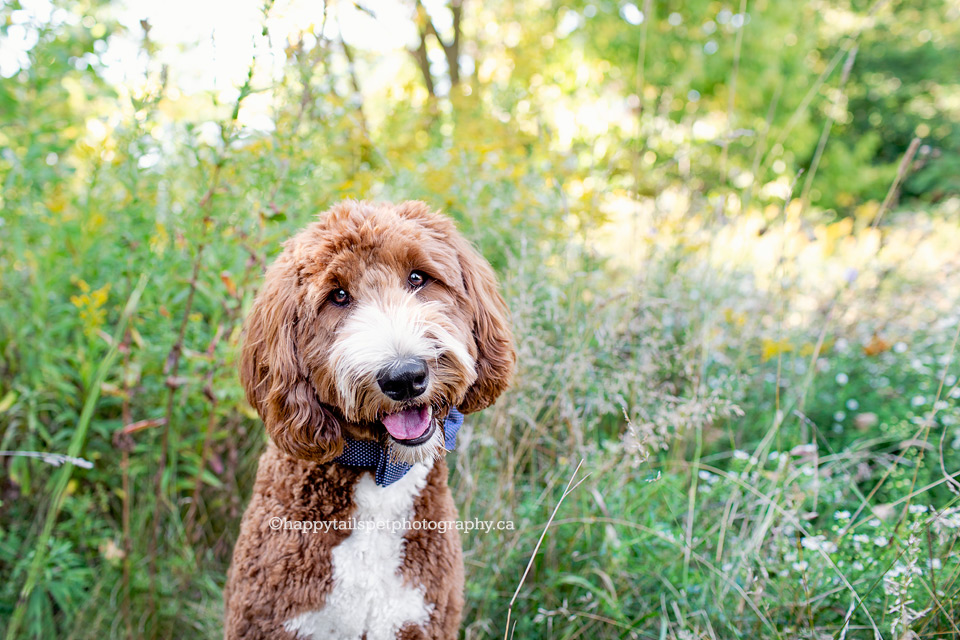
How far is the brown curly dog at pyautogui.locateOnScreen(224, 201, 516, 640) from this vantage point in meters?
1.70

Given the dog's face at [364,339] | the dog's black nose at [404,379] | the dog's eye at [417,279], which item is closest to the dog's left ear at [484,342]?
the dog's face at [364,339]

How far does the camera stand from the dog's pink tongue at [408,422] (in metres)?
1.68

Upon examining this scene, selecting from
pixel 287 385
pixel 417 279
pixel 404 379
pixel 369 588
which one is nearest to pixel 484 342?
pixel 417 279

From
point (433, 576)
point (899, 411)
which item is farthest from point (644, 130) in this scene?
point (433, 576)

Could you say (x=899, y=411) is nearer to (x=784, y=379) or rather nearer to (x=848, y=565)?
(x=784, y=379)

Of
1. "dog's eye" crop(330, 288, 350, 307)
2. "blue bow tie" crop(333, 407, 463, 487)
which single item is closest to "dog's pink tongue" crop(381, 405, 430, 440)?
"blue bow tie" crop(333, 407, 463, 487)

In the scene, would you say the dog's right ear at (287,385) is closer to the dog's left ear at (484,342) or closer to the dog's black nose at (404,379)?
the dog's black nose at (404,379)

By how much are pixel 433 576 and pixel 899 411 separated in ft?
8.97

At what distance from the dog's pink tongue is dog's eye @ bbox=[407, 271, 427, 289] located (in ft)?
1.22

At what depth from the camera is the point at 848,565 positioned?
7.48 ft

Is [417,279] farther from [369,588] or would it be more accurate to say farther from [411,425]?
[369,588]

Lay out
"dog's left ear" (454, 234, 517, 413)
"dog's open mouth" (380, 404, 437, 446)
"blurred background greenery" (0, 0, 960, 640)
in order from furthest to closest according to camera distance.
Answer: "blurred background greenery" (0, 0, 960, 640)
"dog's left ear" (454, 234, 517, 413)
"dog's open mouth" (380, 404, 437, 446)

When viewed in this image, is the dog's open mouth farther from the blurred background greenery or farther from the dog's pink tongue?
the blurred background greenery

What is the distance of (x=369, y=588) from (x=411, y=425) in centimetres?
50
